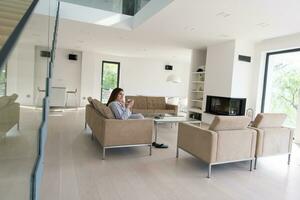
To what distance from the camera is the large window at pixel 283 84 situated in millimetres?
5629

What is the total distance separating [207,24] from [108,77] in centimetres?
708

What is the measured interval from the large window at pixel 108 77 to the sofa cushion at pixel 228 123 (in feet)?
28.0

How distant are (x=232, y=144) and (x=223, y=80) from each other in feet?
12.1

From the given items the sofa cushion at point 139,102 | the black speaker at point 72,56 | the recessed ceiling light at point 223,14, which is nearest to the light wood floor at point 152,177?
the recessed ceiling light at point 223,14

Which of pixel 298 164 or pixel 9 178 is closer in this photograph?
pixel 9 178

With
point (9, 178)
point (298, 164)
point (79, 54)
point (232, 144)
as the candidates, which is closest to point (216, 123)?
point (232, 144)

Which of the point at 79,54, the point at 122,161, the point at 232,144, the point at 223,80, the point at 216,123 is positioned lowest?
the point at 122,161

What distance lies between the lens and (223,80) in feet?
20.9

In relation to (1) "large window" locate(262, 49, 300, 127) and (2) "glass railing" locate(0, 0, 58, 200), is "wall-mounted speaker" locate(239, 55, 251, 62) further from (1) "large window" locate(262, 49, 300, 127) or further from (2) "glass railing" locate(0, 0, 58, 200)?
(2) "glass railing" locate(0, 0, 58, 200)

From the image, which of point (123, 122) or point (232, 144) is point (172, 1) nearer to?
point (123, 122)

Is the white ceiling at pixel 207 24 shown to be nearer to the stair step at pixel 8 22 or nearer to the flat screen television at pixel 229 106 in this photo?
the stair step at pixel 8 22

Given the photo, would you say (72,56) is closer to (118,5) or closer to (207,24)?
(118,5)

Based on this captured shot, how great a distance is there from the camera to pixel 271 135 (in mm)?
3438

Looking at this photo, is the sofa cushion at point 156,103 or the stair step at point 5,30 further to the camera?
the sofa cushion at point 156,103
